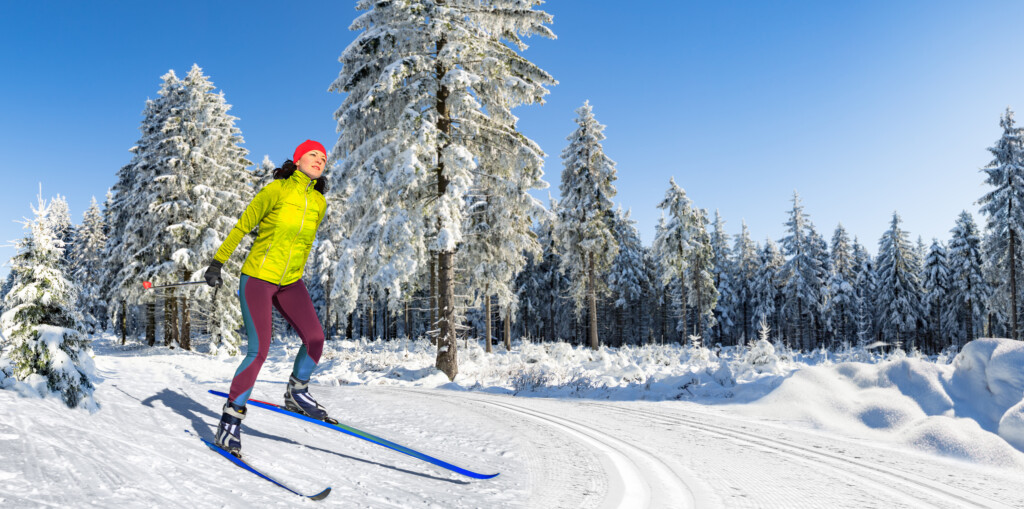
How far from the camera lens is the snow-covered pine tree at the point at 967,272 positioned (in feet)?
136

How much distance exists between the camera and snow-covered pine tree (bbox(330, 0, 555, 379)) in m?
11.7

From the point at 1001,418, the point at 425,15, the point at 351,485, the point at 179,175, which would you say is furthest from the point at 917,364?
the point at 179,175

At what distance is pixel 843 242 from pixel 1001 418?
2102 inches

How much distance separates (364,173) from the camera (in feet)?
39.1

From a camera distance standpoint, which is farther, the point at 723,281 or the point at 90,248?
the point at 723,281

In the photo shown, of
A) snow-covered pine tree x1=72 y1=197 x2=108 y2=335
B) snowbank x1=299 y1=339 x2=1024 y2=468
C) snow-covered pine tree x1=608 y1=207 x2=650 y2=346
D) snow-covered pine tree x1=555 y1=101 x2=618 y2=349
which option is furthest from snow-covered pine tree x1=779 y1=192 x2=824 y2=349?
snow-covered pine tree x1=72 y1=197 x2=108 y2=335

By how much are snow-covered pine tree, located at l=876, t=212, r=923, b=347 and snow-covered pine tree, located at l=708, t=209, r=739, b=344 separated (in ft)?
45.0

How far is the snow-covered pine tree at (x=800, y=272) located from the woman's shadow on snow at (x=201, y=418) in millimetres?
49489

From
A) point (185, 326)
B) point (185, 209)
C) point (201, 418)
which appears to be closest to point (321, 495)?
point (201, 418)

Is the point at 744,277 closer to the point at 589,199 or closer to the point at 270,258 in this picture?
the point at 589,199

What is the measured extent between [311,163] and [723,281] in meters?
56.5

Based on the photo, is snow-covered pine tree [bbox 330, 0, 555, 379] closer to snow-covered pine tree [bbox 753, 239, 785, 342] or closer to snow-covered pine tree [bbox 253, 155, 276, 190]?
snow-covered pine tree [bbox 253, 155, 276, 190]

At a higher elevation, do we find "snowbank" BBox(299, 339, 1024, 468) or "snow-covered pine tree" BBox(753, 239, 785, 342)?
"snow-covered pine tree" BBox(753, 239, 785, 342)

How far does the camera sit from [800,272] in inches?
1800
